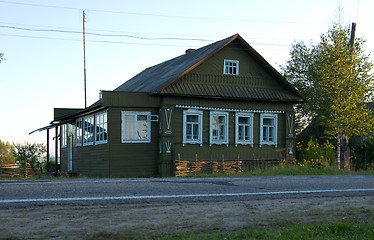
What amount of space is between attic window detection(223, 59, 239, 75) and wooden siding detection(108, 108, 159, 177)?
4.68 meters

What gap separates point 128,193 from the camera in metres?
9.95

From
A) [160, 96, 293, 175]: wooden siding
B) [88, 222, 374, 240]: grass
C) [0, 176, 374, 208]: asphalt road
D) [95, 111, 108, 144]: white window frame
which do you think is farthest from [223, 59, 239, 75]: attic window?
[88, 222, 374, 240]: grass

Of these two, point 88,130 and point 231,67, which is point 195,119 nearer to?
point 231,67

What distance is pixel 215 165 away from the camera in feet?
84.9

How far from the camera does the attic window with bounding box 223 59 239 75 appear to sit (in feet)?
90.2

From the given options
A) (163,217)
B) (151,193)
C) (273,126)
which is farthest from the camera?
(273,126)

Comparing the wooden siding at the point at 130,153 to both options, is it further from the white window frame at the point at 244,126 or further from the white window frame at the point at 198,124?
the white window frame at the point at 244,126

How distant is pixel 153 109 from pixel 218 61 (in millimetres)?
4596

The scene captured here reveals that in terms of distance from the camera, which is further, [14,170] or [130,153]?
[14,170]

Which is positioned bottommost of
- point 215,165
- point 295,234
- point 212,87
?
point 215,165

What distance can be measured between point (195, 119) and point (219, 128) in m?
1.52

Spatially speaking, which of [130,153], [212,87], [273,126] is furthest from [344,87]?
[130,153]

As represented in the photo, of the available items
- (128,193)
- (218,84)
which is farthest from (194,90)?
(128,193)

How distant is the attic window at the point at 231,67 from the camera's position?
90.2ft
